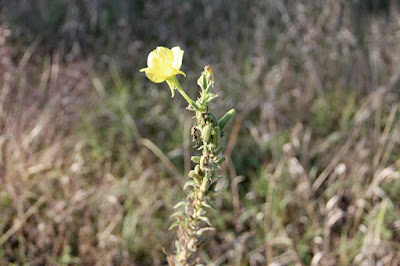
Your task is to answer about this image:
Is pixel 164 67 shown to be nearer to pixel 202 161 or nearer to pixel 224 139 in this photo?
pixel 202 161

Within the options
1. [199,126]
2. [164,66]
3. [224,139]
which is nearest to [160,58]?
[164,66]

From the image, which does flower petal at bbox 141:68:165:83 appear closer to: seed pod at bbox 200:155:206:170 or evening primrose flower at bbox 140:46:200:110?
evening primrose flower at bbox 140:46:200:110

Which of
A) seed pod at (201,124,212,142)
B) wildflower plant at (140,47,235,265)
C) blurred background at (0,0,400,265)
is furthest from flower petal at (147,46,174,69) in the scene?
blurred background at (0,0,400,265)

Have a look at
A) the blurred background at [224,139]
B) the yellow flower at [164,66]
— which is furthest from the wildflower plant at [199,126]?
the blurred background at [224,139]

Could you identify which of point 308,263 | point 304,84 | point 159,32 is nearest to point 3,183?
point 308,263

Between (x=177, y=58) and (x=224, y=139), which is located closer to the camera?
(x=177, y=58)
